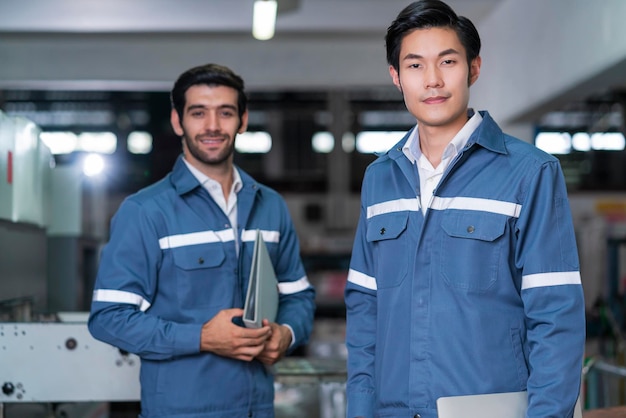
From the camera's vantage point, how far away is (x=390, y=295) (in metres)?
1.82

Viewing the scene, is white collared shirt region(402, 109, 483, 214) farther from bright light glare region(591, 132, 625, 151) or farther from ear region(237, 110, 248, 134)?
bright light glare region(591, 132, 625, 151)

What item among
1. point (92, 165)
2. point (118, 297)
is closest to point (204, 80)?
point (118, 297)

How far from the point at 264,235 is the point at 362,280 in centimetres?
76

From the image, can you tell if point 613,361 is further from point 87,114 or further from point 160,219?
point 87,114

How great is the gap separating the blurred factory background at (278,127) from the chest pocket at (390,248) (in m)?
1.60

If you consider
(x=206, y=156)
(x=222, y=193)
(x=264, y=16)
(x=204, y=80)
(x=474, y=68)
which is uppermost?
(x=264, y=16)

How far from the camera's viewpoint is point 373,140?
510 inches

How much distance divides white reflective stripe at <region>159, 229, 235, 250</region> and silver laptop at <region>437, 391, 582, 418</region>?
1094 mm

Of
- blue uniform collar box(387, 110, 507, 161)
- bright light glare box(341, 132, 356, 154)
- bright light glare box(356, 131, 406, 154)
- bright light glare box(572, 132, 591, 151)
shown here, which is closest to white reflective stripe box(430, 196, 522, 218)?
blue uniform collar box(387, 110, 507, 161)

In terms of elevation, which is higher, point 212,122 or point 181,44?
point 181,44

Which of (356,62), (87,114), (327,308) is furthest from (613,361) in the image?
(87,114)

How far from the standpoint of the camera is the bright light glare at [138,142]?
12.7 m

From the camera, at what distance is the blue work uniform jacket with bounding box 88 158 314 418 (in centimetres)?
238

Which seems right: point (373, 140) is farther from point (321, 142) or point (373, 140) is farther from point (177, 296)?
point (177, 296)
